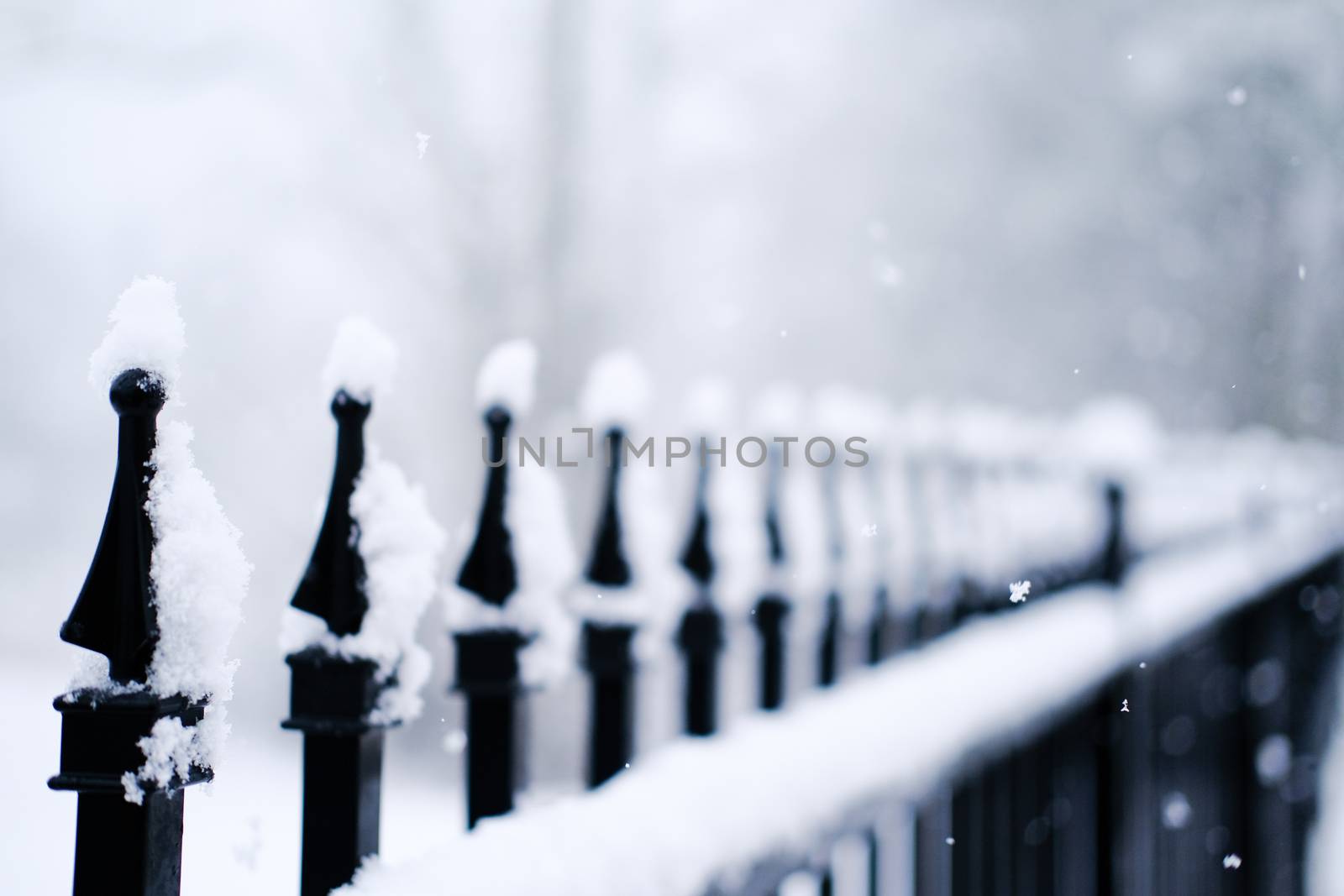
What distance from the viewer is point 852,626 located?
3146 millimetres

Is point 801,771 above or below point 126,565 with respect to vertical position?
below

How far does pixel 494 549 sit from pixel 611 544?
44 cm

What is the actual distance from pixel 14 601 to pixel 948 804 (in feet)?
5.17

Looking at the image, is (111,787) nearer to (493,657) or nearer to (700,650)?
(493,657)

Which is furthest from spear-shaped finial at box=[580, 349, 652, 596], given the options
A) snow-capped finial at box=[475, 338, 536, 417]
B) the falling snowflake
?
the falling snowflake

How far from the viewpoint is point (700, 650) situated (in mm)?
2186

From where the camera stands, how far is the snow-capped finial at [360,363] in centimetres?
99

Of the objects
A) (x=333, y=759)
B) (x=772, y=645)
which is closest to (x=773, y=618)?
(x=772, y=645)

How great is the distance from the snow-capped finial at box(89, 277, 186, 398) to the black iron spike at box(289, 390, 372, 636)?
0.76 ft

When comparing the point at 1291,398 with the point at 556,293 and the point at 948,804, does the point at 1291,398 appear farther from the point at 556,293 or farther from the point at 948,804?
the point at 948,804

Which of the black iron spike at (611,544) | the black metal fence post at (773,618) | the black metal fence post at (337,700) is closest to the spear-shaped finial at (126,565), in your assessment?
the black metal fence post at (337,700)

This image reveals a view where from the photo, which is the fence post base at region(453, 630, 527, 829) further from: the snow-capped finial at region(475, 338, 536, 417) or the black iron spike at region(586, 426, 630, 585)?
the black iron spike at region(586, 426, 630, 585)

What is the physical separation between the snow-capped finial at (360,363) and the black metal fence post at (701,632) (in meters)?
1.25

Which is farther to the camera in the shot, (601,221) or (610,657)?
(601,221)
